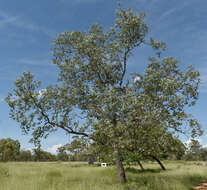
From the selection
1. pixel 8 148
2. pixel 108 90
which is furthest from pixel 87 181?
pixel 8 148

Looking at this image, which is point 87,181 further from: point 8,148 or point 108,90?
point 8,148

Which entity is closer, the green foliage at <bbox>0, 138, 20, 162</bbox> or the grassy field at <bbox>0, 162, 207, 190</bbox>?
the grassy field at <bbox>0, 162, 207, 190</bbox>

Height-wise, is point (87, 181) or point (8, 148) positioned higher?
point (8, 148)

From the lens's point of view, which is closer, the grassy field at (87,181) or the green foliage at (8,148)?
the grassy field at (87,181)

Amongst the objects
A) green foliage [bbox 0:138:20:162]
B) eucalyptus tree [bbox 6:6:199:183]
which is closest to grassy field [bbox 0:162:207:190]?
eucalyptus tree [bbox 6:6:199:183]

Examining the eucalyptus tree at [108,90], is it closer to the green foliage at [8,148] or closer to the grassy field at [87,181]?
the grassy field at [87,181]

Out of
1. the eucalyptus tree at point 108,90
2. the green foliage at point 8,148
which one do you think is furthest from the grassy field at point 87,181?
the green foliage at point 8,148

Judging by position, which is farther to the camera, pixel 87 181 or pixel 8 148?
pixel 8 148

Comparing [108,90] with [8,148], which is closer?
[108,90]

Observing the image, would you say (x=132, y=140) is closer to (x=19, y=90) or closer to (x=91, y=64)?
(x=91, y=64)

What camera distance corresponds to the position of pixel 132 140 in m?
14.5

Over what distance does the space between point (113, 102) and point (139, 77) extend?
569cm

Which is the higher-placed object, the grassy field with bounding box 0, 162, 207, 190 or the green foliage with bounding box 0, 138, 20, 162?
the green foliage with bounding box 0, 138, 20, 162

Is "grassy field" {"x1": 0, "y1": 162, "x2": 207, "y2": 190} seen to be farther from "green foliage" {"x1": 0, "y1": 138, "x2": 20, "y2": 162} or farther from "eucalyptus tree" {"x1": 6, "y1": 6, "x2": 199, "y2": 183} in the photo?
"green foliage" {"x1": 0, "y1": 138, "x2": 20, "y2": 162}
